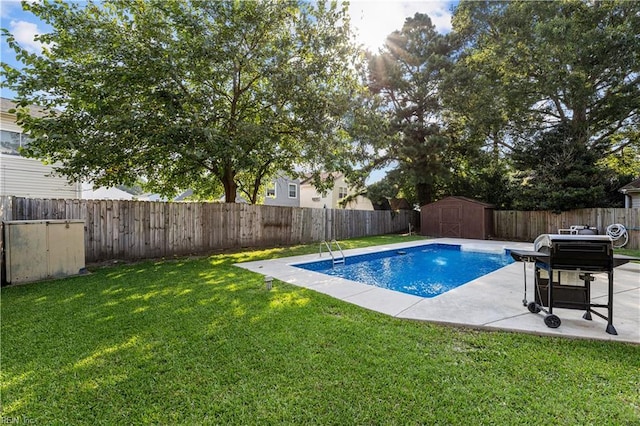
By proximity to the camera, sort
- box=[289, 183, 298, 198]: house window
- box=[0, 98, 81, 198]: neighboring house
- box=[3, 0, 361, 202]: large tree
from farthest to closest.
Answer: box=[289, 183, 298, 198]: house window < box=[0, 98, 81, 198]: neighboring house < box=[3, 0, 361, 202]: large tree

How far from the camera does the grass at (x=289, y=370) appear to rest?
5.97 feet

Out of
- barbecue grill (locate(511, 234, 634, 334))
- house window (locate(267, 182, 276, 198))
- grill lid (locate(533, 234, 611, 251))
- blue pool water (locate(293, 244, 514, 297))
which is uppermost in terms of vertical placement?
house window (locate(267, 182, 276, 198))

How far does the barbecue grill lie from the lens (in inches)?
112

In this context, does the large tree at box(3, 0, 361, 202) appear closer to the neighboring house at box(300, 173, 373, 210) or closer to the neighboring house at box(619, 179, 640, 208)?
the neighboring house at box(619, 179, 640, 208)

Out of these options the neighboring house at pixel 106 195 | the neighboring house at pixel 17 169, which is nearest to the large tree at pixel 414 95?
the neighboring house at pixel 17 169

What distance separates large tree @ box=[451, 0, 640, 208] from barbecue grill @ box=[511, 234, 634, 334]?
10.9 meters

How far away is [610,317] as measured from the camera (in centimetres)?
292

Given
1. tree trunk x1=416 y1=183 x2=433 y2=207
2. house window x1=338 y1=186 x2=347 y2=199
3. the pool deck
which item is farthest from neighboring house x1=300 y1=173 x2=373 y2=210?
the pool deck

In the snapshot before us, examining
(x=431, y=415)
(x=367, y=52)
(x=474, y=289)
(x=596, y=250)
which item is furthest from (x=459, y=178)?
(x=431, y=415)

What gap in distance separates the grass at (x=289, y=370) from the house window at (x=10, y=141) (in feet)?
30.9

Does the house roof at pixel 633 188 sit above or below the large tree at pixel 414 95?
below

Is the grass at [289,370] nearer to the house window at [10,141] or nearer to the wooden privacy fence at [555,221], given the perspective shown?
the house window at [10,141]

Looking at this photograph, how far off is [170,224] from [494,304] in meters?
7.57

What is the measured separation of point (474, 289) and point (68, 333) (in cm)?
545
